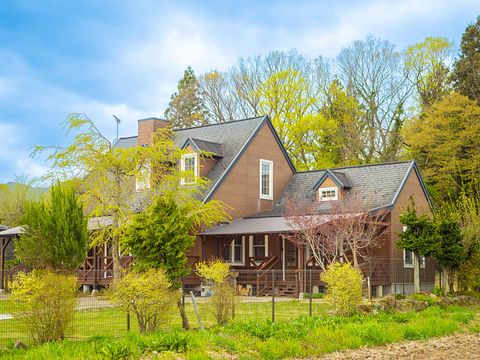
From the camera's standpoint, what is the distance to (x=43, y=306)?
13055 millimetres

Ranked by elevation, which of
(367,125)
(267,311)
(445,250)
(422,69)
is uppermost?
(422,69)

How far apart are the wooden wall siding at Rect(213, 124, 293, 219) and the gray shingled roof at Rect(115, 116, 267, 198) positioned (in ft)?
1.24

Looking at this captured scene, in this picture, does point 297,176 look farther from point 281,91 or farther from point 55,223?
point 55,223

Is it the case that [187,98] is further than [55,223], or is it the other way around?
[187,98]

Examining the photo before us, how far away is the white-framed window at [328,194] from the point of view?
103ft

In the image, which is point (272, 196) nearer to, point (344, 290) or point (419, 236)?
point (419, 236)

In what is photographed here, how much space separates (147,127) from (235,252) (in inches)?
362

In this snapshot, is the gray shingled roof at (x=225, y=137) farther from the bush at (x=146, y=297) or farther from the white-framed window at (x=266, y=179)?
the bush at (x=146, y=297)

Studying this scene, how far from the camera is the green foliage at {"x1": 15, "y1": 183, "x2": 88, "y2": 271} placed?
19891mm

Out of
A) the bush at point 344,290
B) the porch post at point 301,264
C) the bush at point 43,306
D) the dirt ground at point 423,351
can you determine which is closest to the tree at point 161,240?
the bush at point 43,306

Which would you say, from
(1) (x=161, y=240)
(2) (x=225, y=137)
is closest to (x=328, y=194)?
(2) (x=225, y=137)

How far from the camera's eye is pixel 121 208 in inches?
1061

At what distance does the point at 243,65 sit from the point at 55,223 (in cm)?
3516

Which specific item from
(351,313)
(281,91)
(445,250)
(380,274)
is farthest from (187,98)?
(351,313)
